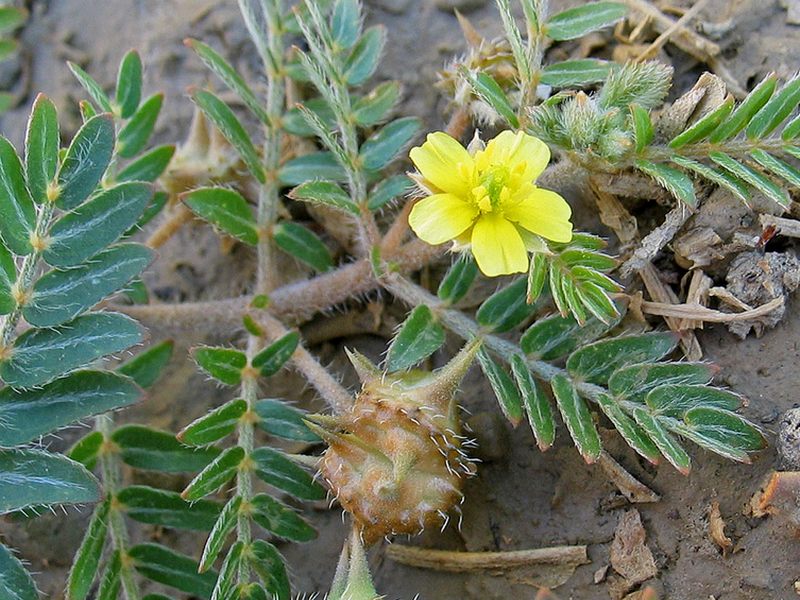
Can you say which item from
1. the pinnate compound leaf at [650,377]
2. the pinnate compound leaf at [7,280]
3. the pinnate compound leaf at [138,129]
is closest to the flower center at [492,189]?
the pinnate compound leaf at [650,377]

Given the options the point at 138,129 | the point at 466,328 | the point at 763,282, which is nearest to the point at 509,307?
the point at 466,328

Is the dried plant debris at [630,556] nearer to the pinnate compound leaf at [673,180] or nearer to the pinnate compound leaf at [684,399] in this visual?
the pinnate compound leaf at [684,399]

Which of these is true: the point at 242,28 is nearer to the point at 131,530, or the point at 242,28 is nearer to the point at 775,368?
the point at 131,530

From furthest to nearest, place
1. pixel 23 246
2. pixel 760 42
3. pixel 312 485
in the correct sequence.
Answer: pixel 760 42
pixel 312 485
pixel 23 246

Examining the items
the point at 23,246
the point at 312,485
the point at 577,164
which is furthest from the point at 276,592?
the point at 577,164

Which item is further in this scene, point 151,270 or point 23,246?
point 151,270
